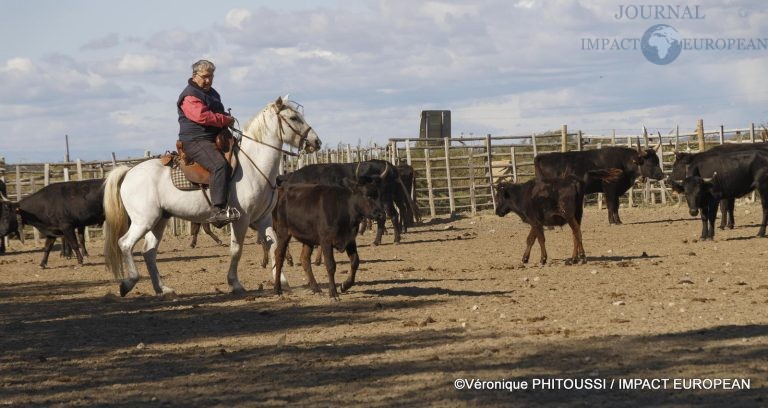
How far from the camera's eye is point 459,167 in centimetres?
3102

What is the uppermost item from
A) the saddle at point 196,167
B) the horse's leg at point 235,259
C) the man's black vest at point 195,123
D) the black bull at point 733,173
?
the man's black vest at point 195,123

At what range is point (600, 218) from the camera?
26.6 meters

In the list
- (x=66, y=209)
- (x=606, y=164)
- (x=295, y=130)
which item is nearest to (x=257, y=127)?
(x=295, y=130)

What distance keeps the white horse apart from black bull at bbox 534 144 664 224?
12000mm

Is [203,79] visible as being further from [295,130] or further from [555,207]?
[555,207]

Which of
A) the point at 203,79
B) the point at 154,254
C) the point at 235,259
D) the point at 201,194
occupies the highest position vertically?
the point at 203,79

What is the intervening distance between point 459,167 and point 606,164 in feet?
22.0

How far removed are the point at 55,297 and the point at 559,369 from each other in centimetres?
879

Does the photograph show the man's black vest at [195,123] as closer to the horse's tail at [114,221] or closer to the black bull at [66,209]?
the horse's tail at [114,221]

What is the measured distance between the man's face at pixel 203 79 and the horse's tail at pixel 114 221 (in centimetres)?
156


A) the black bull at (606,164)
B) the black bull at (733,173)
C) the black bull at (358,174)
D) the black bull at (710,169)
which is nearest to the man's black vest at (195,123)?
the black bull at (358,174)

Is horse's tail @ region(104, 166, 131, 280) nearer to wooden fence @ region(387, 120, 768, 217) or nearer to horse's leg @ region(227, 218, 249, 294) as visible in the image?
horse's leg @ region(227, 218, 249, 294)

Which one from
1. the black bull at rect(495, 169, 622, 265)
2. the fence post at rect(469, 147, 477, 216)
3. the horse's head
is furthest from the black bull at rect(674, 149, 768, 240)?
the fence post at rect(469, 147, 477, 216)

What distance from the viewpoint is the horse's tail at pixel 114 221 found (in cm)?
1374
